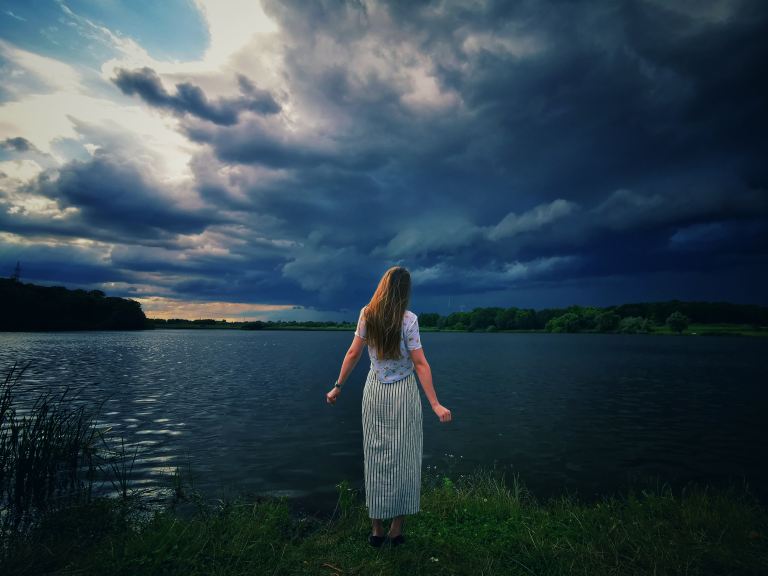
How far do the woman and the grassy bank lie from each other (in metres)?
0.69

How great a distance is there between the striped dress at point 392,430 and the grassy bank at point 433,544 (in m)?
0.71

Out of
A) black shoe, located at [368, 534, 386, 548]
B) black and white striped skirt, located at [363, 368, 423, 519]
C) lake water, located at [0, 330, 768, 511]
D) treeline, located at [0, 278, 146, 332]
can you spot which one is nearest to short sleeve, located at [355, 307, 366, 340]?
black and white striped skirt, located at [363, 368, 423, 519]

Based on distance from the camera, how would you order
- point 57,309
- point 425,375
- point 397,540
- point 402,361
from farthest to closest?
point 57,309 → point 397,540 → point 402,361 → point 425,375

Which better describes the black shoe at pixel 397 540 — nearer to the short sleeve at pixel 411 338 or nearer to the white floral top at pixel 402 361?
the white floral top at pixel 402 361

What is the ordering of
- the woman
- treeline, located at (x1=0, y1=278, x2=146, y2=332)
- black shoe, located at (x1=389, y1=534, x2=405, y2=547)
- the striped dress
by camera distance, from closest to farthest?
the woman < the striped dress < black shoe, located at (x1=389, y1=534, x2=405, y2=547) < treeline, located at (x1=0, y1=278, x2=146, y2=332)

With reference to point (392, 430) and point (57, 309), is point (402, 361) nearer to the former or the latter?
point (392, 430)

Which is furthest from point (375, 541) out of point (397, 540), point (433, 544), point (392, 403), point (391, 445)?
point (392, 403)

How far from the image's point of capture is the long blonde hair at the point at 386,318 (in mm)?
6137

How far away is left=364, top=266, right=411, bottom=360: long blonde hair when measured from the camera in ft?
20.1

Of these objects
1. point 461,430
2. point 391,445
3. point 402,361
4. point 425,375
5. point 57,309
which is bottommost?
point 461,430

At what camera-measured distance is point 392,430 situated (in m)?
6.31

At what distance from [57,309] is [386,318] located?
20471 centimetres

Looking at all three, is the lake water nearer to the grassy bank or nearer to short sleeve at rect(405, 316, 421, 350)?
the grassy bank

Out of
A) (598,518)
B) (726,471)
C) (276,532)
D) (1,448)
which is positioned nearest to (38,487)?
(1,448)
